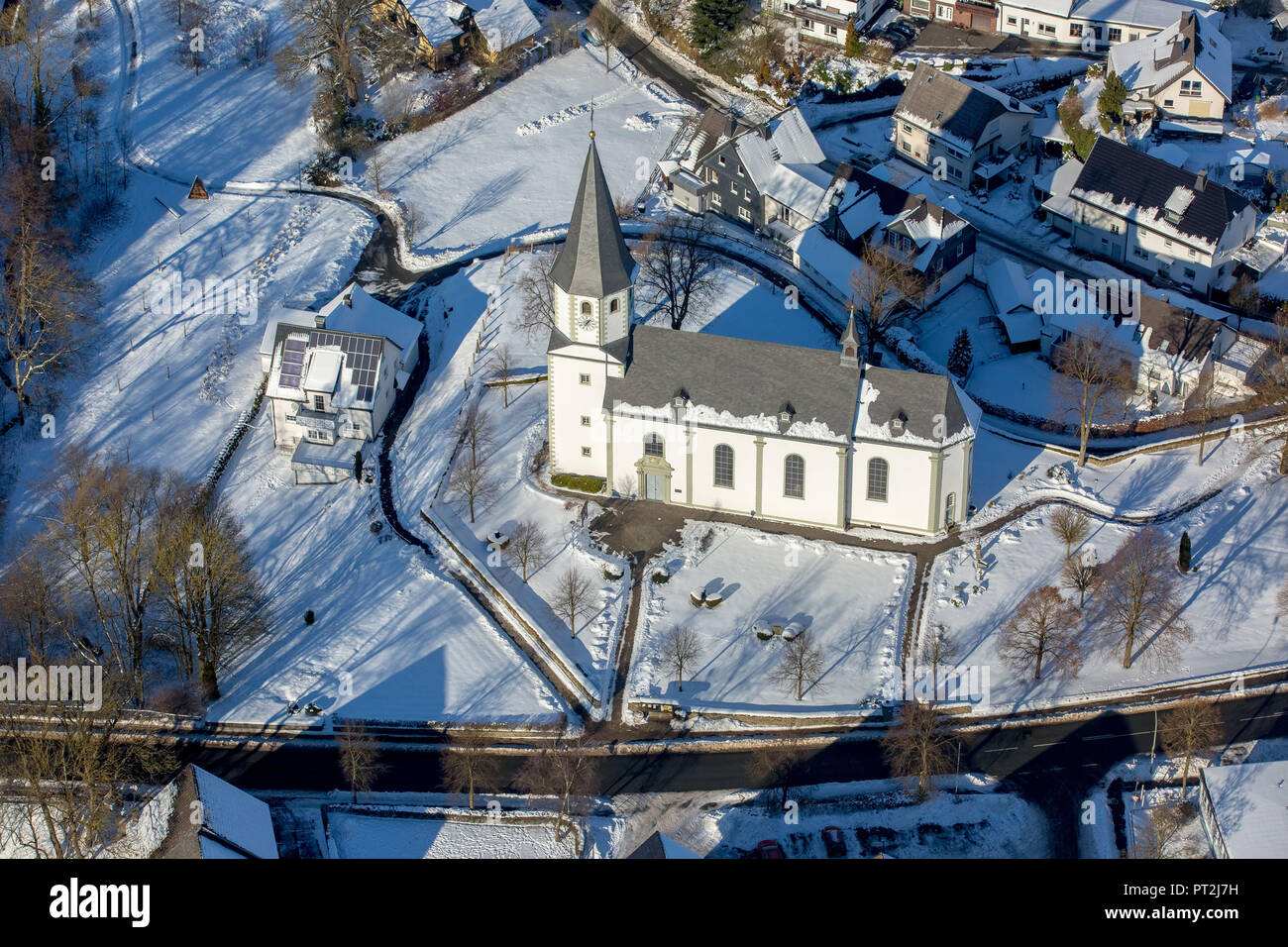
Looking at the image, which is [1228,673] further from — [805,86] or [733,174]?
[805,86]

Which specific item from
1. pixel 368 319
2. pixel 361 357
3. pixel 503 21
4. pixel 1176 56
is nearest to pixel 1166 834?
pixel 361 357

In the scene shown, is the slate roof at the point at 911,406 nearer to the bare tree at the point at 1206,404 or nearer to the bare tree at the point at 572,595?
the bare tree at the point at 572,595

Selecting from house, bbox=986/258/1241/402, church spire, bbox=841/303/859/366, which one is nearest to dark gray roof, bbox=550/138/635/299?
church spire, bbox=841/303/859/366

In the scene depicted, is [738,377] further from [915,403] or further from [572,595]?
[572,595]

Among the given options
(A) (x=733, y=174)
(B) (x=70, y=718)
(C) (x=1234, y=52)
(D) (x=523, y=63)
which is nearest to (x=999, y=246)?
(A) (x=733, y=174)

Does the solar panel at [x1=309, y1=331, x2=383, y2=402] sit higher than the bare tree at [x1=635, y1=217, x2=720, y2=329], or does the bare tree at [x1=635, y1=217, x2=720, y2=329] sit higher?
the bare tree at [x1=635, y1=217, x2=720, y2=329]

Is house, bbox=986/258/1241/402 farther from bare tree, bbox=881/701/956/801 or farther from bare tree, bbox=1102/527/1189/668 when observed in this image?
bare tree, bbox=881/701/956/801

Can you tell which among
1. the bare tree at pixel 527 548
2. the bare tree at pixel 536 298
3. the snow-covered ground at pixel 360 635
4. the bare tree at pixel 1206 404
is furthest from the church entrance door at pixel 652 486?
the bare tree at pixel 1206 404
